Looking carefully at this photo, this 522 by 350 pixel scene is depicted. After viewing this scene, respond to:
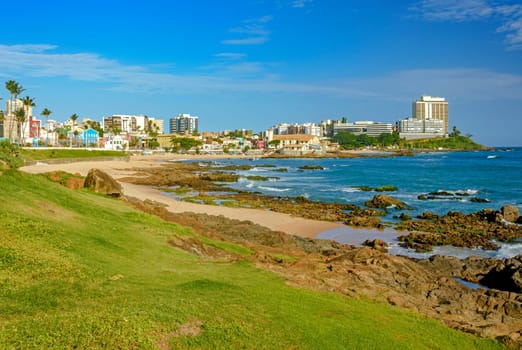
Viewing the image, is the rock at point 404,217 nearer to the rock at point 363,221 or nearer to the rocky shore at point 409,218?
the rocky shore at point 409,218

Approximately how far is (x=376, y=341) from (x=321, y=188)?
51355mm

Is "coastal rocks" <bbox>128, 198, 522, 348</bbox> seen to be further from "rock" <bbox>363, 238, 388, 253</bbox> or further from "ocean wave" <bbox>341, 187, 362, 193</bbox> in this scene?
"ocean wave" <bbox>341, 187, 362, 193</bbox>

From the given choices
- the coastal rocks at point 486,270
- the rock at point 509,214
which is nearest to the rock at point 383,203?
the rock at point 509,214

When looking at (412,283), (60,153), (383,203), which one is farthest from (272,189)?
(60,153)

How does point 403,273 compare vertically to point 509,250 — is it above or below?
above

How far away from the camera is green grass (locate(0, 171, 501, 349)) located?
319 inches

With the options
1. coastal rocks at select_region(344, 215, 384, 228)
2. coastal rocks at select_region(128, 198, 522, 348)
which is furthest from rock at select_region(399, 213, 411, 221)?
coastal rocks at select_region(128, 198, 522, 348)

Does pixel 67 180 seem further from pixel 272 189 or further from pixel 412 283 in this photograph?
pixel 272 189

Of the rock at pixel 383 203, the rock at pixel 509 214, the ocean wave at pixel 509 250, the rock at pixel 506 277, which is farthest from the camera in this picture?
the rock at pixel 383 203

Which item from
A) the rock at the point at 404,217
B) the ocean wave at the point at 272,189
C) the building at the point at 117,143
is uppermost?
the building at the point at 117,143

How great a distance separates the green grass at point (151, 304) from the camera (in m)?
8.10

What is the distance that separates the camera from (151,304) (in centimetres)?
955

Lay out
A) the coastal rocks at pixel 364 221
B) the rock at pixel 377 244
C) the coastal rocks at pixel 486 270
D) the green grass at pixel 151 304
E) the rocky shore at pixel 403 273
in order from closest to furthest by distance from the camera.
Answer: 1. the green grass at pixel 151 304
2. the rocky shore at pixel 403 273
3. the coastal rocks at pixel 486 270
4. the rock at pixel 377 244
5. the coastal rocks at pixel 364 221

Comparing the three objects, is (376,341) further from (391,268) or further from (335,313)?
(391,268)
